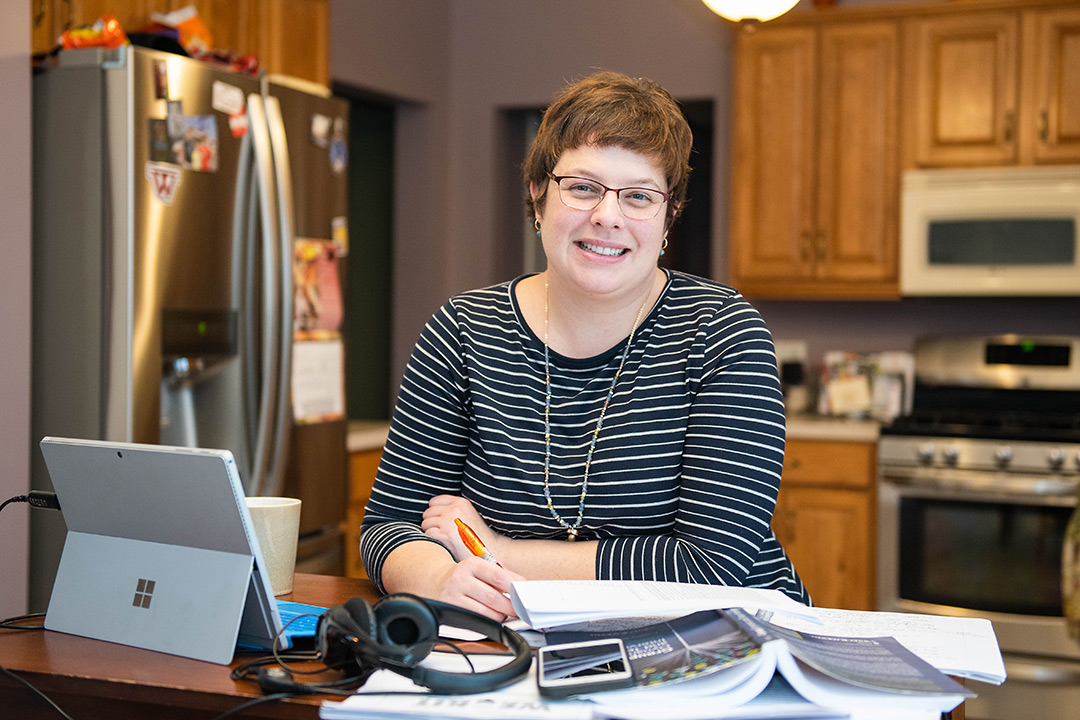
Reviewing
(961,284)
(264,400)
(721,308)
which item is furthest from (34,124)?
(961,284)

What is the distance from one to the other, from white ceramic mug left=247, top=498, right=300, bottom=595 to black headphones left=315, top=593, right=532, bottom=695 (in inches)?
11.4

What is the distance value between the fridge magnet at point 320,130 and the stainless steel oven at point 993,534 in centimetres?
191

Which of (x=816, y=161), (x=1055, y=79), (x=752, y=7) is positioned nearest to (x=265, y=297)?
(x=752, y=7)

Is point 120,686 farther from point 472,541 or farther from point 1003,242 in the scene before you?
point 1003,242

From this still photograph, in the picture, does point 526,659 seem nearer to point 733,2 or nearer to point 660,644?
point 660,644

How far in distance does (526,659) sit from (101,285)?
5.49 feet

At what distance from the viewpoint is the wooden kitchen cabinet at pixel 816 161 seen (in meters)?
3.53

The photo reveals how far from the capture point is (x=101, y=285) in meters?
2.21

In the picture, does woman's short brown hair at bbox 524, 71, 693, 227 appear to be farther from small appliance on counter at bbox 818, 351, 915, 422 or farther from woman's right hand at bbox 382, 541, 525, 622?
small appliance on counter at bbox 818, 351, 915, 422

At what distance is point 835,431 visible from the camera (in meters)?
3.30

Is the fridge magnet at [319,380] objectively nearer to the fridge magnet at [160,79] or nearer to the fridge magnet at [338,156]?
the fridge magnet at [338,156]

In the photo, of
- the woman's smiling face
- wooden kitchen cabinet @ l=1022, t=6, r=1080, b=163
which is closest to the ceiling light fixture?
wooden kitchen cabinet @ l=1022, t=6, r=1080, b=163

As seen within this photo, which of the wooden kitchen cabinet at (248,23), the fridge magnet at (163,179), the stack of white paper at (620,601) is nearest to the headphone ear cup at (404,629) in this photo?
the stack of white paper at (620,601)

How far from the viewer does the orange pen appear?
1249mm
